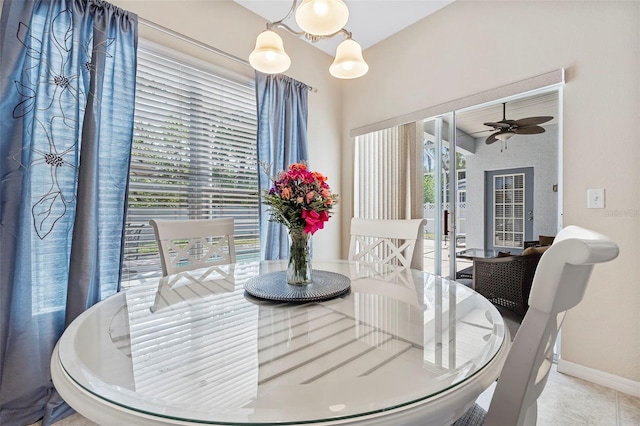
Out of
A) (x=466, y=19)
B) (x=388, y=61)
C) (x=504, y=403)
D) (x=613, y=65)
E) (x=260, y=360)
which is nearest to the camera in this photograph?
(x=504, y=403)

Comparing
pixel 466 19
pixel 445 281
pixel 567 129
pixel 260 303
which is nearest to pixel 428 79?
pixel 466 19

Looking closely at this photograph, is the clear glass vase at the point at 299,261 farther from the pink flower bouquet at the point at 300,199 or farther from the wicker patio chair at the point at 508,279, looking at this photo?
the wicker patio chair at the point at 508,279

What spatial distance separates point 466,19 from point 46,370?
12.0ft

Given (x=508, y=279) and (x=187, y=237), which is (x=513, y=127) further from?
(x=187, y=237)

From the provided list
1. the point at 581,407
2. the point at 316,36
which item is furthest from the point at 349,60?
the point at 581,407

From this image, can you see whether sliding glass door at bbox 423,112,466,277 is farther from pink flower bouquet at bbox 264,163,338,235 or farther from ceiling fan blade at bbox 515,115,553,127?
pink flower bouquet at bbox 264,163,338,235

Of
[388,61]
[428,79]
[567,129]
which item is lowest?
[567,129]

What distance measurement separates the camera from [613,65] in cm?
176

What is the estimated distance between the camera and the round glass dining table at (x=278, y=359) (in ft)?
1.66

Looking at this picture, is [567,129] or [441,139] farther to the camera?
[441,139]

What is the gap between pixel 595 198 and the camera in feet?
5.95

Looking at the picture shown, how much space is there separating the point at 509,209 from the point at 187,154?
8.02ft

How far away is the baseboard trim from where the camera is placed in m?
1.69

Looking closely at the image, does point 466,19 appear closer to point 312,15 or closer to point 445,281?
point 312,15
